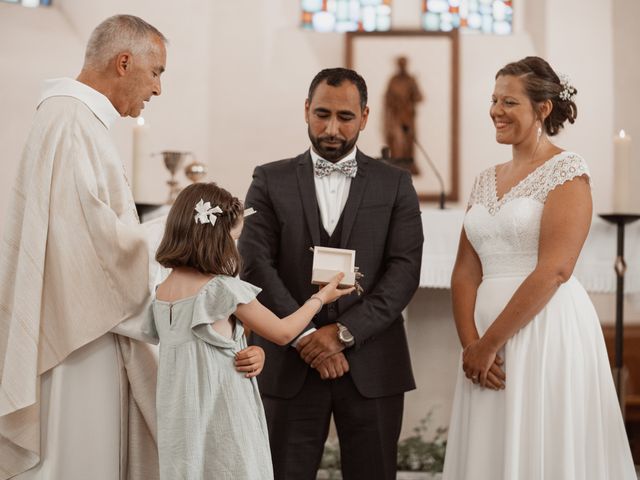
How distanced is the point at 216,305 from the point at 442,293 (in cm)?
302

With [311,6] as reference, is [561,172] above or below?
below

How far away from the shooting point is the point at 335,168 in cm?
366

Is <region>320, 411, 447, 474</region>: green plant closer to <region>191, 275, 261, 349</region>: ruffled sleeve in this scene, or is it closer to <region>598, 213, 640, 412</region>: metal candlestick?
<region>598, 213, 640, 412</region>: metal candlestick

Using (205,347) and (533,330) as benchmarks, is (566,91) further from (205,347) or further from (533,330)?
(205,347)

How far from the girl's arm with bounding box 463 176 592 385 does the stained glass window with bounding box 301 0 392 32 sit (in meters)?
4.83

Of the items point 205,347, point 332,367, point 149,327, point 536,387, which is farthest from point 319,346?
point 536,387

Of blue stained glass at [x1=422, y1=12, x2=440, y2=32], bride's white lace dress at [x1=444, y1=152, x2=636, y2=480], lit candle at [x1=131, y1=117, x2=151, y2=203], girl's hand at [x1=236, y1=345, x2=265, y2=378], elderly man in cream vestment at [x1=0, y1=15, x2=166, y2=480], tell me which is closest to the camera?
elderly man in cream vestment at [x1=0, y1=15, x2=166, y2=480]

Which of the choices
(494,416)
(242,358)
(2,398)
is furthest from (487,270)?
(2,398)

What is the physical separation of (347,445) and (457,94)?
4.60m

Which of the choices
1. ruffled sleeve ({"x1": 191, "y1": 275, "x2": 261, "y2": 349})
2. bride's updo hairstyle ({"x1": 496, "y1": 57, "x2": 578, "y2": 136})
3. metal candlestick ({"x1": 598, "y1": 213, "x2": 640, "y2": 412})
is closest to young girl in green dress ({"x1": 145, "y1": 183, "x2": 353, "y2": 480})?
ruffled sleeve ({"x1": 191, "y1": 275, "x2": 261, "y2": 349})

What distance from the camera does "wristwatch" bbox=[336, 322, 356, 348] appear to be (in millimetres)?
3436

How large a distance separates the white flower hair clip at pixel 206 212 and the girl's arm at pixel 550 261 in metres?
1.16

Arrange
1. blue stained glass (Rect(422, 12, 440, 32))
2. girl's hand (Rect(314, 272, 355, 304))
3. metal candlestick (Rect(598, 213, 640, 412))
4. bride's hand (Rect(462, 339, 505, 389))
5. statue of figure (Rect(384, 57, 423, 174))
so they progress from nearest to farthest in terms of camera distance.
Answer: girl's hand (Rect(314, 272, 355, 304)) → bride's hand (Rect(462, 339, 505, 389)) → metal candlestick (Rect(598, 213, 640, 412)) → statue of figure (Rect(384, 57, 423, 174)) → blue stained glass (Rect(422, 12, 440, 32))

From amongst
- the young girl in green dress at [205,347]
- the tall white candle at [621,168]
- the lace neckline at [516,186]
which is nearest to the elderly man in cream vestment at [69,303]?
the young girl in green dress at [205,347]
